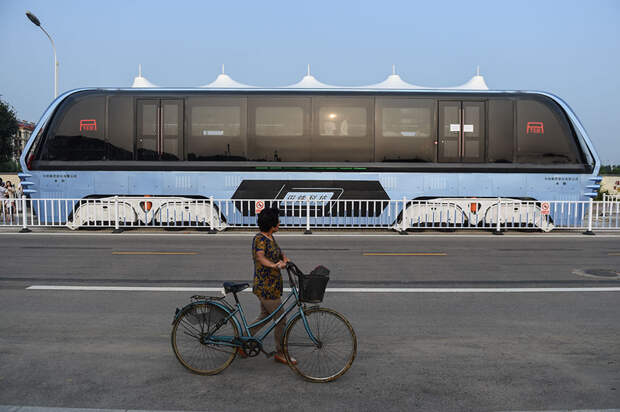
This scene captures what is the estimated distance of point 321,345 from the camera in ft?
14.7

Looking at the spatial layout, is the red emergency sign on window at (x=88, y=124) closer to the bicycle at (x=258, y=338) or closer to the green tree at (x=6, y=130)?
the bicycle at (x=258, y=338)

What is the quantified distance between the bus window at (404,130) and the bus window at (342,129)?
0.35 meters

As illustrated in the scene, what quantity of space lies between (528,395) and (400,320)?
230cm

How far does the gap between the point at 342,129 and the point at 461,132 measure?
3.60m

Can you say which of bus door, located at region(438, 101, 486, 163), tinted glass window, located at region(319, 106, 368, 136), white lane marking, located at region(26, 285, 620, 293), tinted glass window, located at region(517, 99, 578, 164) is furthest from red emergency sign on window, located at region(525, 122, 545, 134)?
white lane marking, located at region(26, 285, 620, 293)

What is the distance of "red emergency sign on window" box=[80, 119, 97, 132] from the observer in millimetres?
15172

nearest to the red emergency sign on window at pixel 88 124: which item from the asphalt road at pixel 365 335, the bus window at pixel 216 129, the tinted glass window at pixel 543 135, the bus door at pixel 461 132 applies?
the bus window at pixel 216 129

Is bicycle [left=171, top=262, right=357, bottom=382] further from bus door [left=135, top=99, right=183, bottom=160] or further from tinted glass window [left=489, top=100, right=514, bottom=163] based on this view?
tinted glass window [left=489, top=100, right=514, bottom=163]

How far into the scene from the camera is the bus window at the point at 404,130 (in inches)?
602

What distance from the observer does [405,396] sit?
412cm

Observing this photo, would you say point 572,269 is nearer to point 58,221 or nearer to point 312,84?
point 312,84

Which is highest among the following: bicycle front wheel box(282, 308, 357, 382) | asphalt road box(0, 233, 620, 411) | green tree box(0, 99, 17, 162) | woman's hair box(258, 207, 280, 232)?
green tree box(0, 99, 17, 162)

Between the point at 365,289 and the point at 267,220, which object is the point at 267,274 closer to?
the point at 267,220

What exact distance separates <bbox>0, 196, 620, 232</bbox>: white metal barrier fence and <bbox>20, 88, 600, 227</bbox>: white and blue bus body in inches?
8.5
